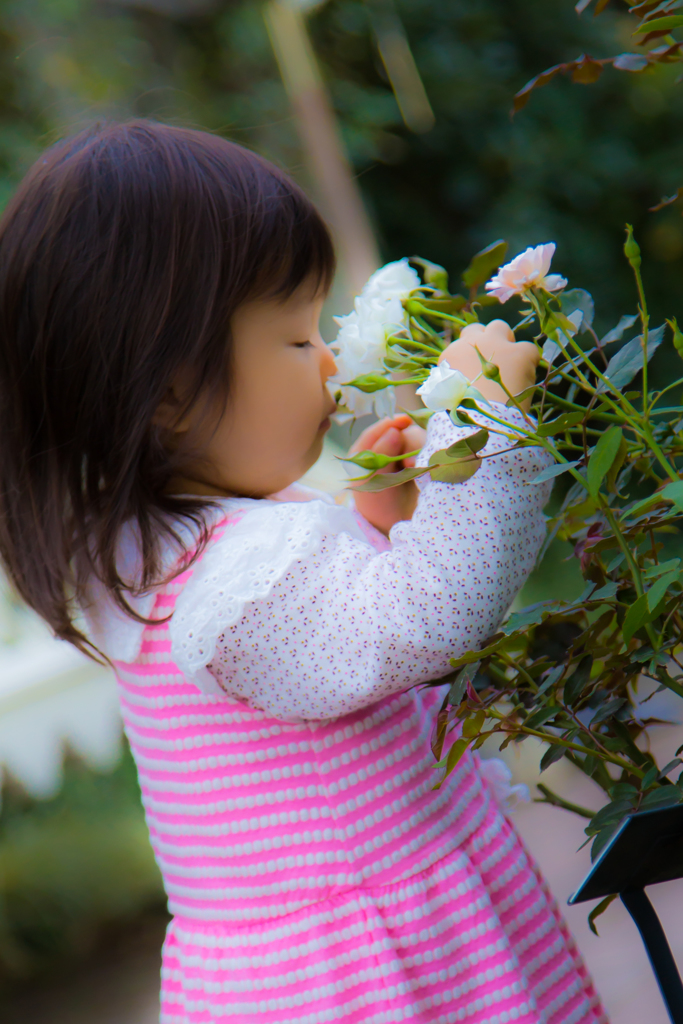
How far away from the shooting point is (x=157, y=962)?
2.08m

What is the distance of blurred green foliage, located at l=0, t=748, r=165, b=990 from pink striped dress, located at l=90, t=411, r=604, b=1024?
123cm

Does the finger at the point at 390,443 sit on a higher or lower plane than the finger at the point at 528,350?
lower

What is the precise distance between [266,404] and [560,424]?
348mm

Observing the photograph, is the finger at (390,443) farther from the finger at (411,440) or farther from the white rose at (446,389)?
the white rose at (446,389)

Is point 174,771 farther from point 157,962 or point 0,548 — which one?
point 157,962

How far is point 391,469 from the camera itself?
34.8 inches

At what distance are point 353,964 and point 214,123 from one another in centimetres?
238

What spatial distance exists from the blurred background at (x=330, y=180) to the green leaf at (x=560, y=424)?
1150mm

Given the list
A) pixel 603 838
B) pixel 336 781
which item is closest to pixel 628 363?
pixel 603 838

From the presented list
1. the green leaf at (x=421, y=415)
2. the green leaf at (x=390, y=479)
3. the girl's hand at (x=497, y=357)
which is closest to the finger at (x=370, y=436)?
the green leaf at (x=421, y=415)

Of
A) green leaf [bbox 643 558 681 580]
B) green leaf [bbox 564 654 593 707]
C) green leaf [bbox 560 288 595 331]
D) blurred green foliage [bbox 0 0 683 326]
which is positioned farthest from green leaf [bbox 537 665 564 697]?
blurred green foliage [bbox 0 0 683 326]

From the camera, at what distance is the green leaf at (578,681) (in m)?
0.55

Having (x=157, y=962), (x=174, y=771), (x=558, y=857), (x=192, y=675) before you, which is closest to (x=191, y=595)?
(x=192, y=675)

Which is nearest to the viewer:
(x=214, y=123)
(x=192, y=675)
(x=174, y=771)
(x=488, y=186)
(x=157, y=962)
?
(x=192, y=675)
